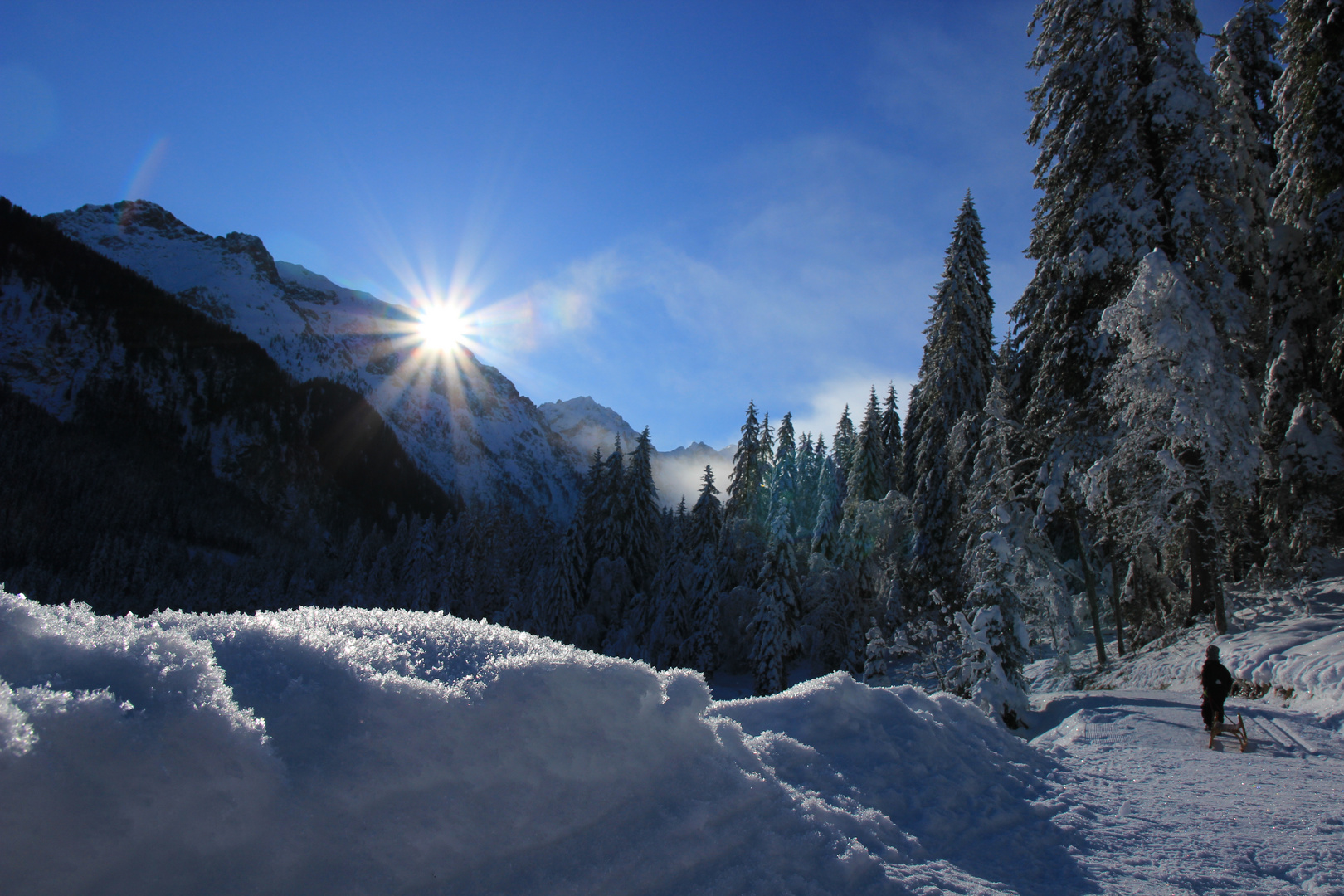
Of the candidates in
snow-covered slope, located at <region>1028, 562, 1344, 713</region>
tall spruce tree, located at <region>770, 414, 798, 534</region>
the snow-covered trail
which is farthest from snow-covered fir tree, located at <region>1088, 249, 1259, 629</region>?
tall spruce tree, located at <region>770, 414, 798, 534</region>

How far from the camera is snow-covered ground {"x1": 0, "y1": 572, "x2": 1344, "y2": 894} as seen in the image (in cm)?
186

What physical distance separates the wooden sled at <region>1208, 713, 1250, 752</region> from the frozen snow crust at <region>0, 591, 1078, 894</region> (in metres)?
4.99

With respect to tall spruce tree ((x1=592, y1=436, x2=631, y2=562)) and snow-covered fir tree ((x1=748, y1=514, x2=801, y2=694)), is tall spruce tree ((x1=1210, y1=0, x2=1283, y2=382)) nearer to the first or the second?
snow-covered fir tree ((x1=748, y1=514, x2=801, y2=694))

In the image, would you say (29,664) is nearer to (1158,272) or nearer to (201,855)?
(201,855)

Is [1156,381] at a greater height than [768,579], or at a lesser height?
greater

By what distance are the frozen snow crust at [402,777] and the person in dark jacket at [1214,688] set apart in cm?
517

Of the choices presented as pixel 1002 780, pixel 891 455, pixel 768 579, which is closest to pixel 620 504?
pixel 768 579

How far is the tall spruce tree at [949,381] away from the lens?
74.3 feet

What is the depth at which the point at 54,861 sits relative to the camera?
166 centimetres

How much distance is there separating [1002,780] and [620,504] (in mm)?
33990

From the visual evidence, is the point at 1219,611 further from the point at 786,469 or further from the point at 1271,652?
the point at 786,469

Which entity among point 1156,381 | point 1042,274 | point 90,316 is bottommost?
point 1156,381

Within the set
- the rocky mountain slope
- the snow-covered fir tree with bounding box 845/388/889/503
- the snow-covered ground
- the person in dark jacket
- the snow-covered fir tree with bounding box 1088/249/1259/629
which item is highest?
the rocky mountain slope

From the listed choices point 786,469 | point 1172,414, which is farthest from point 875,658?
point 786,469
